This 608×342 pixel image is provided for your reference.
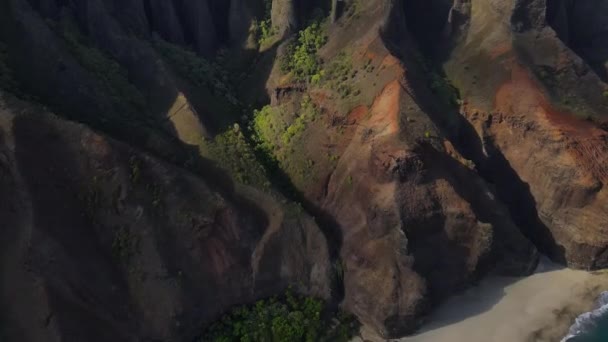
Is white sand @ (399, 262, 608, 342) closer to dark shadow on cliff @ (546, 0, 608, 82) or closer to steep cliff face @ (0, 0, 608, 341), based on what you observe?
steep cliff face @ (0, 0, 608, 341)

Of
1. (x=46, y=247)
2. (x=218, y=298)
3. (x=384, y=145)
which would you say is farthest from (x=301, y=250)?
(x=46, y=247)

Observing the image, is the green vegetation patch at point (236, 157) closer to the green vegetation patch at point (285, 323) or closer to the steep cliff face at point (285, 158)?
the steep cliff face at point (285, 158)

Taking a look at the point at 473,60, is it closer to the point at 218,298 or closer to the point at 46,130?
the point at 218,298

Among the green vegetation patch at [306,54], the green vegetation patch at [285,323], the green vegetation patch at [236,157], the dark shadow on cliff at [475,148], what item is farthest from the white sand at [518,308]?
the green vegetation patch at [306,54]

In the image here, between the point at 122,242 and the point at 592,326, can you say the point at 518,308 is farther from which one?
the point at 122,242

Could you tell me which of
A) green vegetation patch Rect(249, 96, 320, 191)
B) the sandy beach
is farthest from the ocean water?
green vegetation patch Rect(249, 96, 320, 191)

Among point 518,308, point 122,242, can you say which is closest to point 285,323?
point 122,242

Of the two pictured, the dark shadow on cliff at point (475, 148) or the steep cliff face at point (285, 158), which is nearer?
the steep cliff face at point (285, 158)
